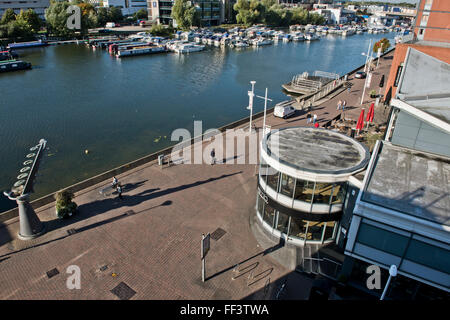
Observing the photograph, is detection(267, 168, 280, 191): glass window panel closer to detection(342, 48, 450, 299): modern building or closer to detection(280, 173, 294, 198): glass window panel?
detection(280, 173, 294, 198): glass window panel

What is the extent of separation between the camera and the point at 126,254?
18094 millimetres

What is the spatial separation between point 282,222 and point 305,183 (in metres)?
3.05

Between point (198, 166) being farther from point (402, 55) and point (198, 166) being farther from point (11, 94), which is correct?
point (11, 94)

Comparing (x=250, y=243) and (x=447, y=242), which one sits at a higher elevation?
(x=447, y=242)

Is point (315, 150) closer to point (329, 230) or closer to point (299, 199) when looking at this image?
point (299, 199)

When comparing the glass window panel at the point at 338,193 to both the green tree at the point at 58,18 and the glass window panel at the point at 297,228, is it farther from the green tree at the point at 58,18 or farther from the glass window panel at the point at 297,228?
the green tree at the point at 58,18

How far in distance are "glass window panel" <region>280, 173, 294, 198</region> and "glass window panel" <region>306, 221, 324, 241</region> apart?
2.33 m

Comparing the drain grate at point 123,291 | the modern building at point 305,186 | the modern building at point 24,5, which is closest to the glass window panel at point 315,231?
the modern building at point 305,186

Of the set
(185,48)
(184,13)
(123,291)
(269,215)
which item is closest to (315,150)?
(269,215)

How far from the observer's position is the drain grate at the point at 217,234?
1955 cm

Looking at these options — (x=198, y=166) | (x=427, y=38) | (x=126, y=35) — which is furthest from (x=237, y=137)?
(x=126, y=35)

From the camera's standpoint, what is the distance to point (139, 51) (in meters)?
91.1

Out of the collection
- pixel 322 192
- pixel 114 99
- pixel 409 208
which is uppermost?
pixel 409 208

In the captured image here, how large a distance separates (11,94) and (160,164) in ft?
143
